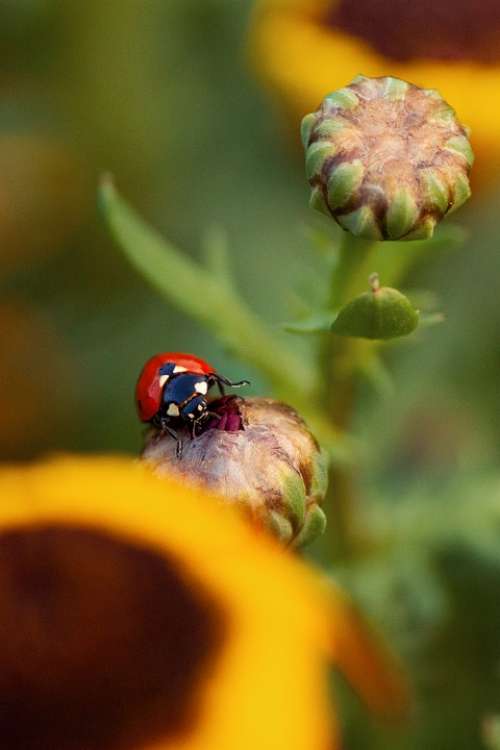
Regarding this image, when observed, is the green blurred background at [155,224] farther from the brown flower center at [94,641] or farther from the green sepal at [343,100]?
the brown flower center at [94,641]

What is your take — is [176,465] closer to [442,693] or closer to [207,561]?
[207,561]

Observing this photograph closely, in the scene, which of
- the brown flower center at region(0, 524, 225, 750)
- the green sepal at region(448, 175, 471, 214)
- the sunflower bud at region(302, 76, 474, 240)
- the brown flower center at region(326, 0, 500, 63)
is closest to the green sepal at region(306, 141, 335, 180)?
the sunflower bud at region(302, 76, 474, 240)

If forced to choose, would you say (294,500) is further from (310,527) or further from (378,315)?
(378,315)

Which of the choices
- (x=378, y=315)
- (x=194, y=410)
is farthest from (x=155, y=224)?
(x=378, y=315)

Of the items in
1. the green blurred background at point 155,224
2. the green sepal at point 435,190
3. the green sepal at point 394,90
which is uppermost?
the green sepal at point 394,90

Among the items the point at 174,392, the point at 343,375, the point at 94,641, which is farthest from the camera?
the point at 343,375

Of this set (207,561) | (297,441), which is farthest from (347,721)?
(207,561)

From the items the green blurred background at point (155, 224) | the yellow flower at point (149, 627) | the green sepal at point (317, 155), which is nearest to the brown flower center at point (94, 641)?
the yellow flower at point (149, 627)
